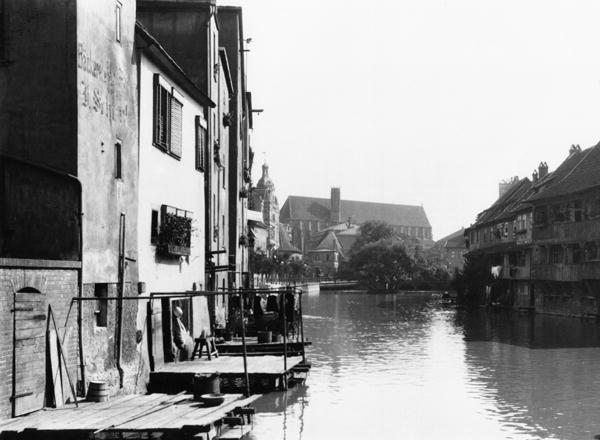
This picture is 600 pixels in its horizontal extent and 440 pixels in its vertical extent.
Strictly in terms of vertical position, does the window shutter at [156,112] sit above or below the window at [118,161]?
above

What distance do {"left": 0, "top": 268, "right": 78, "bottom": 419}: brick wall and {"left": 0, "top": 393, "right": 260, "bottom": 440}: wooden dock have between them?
72 centimetres

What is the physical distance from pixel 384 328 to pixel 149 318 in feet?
99.1

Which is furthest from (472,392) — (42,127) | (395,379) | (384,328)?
(384,328)

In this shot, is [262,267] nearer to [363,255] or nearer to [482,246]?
[363,255]

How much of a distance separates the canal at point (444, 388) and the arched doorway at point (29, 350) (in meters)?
5.15

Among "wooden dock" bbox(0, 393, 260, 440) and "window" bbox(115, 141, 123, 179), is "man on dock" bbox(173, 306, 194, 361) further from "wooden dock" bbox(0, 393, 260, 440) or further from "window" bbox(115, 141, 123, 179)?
"wooden dock" bbox(0, 393, 260, 440)

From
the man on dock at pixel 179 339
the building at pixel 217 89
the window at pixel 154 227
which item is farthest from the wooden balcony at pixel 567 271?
the window at pixel 154 227

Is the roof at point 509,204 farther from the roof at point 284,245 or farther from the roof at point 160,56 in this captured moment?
the roof at point 284,245

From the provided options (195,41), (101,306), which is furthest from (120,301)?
(195,41)

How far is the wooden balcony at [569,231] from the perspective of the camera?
47.2 metres

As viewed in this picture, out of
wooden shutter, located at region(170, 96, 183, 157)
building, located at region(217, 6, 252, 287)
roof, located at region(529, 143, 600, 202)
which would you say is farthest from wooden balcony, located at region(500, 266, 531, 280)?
wooden shutter, located at region(170, 96, 183, 157)

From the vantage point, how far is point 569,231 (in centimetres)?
5072

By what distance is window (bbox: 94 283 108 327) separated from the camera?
16266 millimetres

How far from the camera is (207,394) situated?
638 inches
